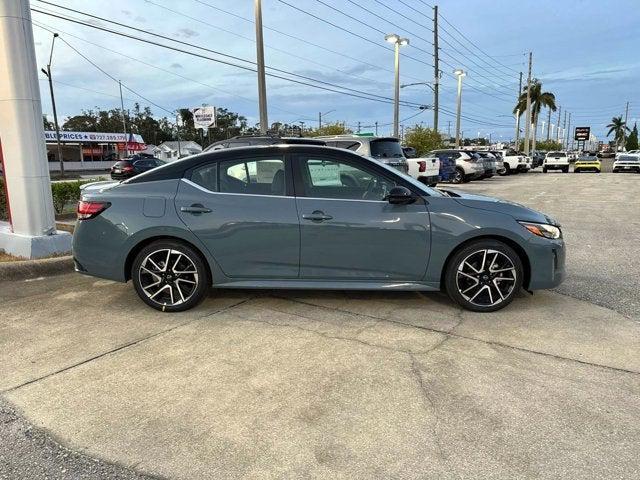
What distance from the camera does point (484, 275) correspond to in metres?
4.83

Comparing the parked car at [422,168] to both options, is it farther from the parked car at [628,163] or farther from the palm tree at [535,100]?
the palm tree at [535,100]

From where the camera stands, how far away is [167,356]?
398 cm

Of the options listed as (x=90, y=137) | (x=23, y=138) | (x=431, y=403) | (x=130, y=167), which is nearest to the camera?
(x=431, y=403)

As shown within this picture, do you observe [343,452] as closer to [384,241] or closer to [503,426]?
[503,426]

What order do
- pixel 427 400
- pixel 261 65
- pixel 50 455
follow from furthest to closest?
pixel 261 65 → pixel 427 400 → pixel 50 455

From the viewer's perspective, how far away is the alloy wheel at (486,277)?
15.7ft

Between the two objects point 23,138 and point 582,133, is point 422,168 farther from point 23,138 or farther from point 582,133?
point 582,133

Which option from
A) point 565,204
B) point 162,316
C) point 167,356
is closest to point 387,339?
point 167,356

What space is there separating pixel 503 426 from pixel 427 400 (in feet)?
1.59

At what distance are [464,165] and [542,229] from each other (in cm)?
2163

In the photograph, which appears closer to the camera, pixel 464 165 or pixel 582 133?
pixel 464 165

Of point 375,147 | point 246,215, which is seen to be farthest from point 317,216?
point 375,147

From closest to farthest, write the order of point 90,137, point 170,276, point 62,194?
point 170,276
point 62,194
point 90,137

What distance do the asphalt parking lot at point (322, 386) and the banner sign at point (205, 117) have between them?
13.1 metres
